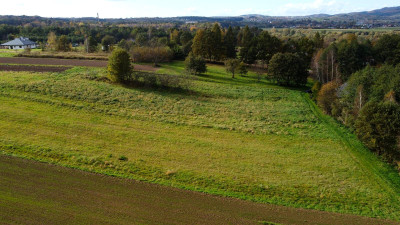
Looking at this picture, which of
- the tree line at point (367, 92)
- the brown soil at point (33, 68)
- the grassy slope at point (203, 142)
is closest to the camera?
the grassy slope at point (203, 142)

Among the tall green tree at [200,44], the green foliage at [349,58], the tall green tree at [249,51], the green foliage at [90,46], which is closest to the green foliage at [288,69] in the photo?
the green foliage at [349,58]

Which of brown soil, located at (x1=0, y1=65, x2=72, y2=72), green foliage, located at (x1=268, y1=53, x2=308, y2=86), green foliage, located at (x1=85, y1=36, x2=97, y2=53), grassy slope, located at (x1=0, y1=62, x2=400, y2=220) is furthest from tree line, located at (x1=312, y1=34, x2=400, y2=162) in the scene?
green foliage, located at (x1=85, y1=36, x2=97, y2=53)

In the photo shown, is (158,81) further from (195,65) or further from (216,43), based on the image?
(216,43)

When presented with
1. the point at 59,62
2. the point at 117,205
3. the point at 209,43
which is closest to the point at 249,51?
the point at 209,43

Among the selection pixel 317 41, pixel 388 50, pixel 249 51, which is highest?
pixel 317 41

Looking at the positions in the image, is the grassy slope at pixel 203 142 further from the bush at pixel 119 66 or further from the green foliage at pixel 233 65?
the green foliage at pixel 233 65

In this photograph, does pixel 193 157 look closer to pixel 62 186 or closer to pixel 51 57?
pixel 62 186
